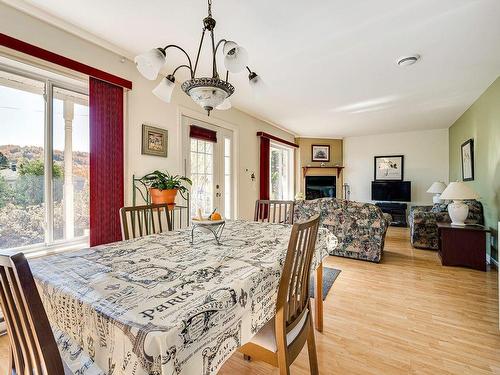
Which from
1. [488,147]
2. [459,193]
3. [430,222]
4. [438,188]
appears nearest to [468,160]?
[488,147]

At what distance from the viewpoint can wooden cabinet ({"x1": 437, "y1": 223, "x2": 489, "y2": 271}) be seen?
10.2ft

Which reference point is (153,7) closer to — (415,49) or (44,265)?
(44,265)

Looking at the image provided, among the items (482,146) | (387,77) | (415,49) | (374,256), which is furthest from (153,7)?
(482,146)

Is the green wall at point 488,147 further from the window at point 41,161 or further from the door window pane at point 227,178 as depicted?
the window at point 41,161

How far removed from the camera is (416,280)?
2.86m

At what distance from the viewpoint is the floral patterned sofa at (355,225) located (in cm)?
337

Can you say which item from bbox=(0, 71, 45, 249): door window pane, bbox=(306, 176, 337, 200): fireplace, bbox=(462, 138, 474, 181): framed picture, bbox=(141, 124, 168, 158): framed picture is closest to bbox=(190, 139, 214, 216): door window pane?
bbox=(141, 124, 168, 158): framed picture

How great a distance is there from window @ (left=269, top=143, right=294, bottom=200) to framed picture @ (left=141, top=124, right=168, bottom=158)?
3.34 meters

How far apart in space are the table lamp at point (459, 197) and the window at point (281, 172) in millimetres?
3572

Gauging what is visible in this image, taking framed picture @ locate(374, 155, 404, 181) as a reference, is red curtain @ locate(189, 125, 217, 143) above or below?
above

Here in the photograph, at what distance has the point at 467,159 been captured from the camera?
14.9ft

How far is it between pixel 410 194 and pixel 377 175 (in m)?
0.94

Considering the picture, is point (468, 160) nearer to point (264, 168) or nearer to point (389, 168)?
point (389, 168)

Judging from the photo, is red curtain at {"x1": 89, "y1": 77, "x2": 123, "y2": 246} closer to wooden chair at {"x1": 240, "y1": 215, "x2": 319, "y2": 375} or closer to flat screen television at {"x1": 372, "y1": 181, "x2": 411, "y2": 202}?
wooden chair at {"x1": 240, "y1": 215, "x2": 319, "y2": 375}
